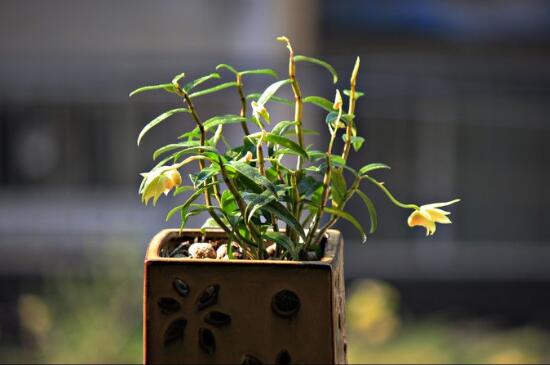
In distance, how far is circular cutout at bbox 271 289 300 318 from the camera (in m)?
0.63

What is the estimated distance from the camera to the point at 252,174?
647mm

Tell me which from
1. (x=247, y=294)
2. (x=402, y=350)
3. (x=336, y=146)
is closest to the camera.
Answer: (x=247, y=294)

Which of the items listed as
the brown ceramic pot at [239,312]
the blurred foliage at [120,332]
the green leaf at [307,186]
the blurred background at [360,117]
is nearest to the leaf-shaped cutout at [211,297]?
the brown ceramic pot at [239,312]

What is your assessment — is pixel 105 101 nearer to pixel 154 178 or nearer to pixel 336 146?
pixel 336 146

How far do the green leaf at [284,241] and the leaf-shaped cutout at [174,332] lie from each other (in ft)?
0.28

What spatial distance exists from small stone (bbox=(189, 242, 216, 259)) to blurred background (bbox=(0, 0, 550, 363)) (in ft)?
10.3

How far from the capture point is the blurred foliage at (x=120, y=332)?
2.09 m

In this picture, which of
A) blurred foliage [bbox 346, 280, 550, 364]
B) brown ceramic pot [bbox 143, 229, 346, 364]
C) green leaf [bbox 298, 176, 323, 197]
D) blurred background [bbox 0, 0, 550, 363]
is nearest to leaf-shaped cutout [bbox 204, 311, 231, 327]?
brown ceramic pot [bbox 143, 229, 346, 364]

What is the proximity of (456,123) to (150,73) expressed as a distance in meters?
1.28

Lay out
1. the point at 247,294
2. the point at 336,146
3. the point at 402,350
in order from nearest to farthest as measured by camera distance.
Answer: the point at 247,294 < the point at 402,350 < the point at 336,146

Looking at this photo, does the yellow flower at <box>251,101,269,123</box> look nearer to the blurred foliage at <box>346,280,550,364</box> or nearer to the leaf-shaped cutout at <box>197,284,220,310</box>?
the leaf-shaped cutout at <box>197,284,220,310</box>

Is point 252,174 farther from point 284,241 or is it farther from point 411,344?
point 411,344

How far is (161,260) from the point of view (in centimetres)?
63

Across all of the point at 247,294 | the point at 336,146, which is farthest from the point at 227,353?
the point at 336,146
